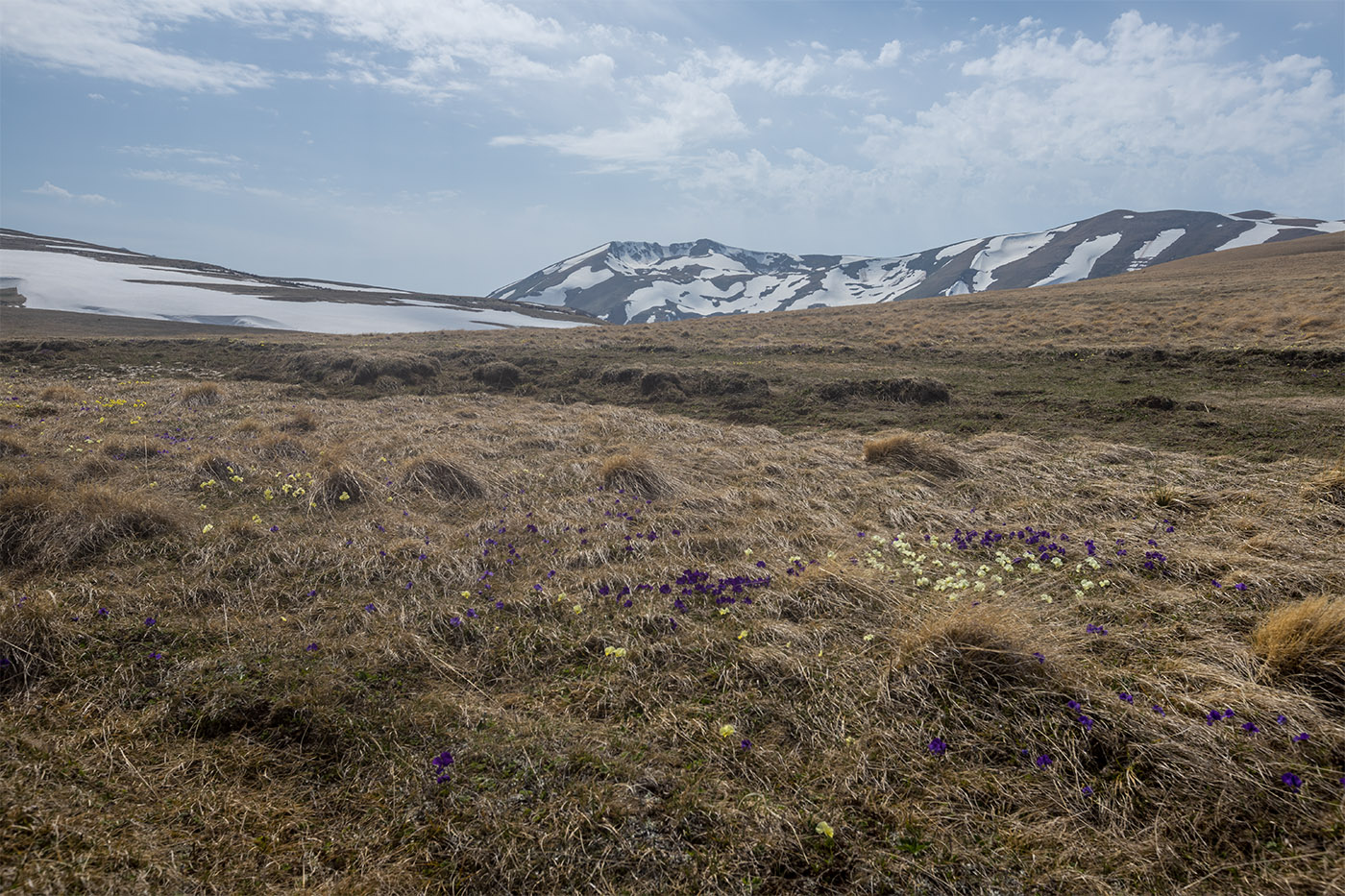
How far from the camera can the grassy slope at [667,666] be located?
2934 mm

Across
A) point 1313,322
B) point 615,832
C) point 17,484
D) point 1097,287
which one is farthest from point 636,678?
point 1097,287

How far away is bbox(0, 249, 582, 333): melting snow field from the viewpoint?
49.8 metres

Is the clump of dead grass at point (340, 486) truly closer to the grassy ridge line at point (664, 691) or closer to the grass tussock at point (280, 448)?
the grassy ridge line at point (664, 691)

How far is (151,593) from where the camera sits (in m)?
5.12

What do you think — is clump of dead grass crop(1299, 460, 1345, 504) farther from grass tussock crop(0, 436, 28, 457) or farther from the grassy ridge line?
grass tussock crop(0, 436, 28, 457)

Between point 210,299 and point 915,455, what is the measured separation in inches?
2735

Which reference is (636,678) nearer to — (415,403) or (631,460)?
(631,460)

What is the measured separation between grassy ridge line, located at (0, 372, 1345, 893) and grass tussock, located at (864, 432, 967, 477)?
1.35 m

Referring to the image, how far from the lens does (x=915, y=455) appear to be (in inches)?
372

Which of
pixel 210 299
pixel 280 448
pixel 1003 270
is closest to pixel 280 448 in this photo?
pixel 280 448

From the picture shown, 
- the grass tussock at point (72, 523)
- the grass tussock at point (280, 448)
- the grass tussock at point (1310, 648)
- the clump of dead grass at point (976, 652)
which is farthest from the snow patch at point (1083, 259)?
the grass tussock at point (72, 523)

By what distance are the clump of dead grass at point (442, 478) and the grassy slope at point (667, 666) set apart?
0.19 ft

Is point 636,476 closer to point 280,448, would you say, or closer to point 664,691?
point 664,691

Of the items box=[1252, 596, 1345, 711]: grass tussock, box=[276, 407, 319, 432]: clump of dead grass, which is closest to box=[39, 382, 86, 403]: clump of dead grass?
box=[276, 407, 319, 432]: clump of dead grass
